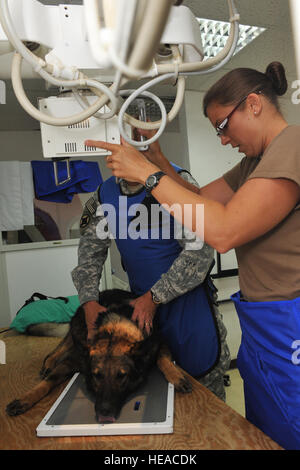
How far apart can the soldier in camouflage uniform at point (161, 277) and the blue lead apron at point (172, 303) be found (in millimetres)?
36

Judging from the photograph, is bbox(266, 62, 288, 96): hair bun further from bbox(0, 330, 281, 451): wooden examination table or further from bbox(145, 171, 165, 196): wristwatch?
bbox(0, 330, 281, 451): wooden examination table

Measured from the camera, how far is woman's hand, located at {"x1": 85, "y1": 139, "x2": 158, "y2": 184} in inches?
33.3

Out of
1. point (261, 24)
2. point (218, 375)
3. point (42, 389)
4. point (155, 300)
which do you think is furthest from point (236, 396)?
point (261, 24)

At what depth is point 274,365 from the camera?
104 cm

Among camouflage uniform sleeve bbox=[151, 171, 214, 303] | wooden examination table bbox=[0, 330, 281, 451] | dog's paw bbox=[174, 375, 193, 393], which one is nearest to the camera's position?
wooden examination table bbox=[0, 330, 281, 451]

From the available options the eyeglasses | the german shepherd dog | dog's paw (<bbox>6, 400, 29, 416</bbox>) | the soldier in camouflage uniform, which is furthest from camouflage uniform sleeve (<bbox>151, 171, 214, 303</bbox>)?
dog's paw (<bbox>6, 400, 29, 416</bbox>)

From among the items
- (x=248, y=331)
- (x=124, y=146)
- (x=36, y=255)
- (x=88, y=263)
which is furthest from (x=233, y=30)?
(x=36, y=255)

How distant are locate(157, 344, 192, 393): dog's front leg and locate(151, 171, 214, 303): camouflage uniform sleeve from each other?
210 mm

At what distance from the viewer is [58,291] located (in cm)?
300

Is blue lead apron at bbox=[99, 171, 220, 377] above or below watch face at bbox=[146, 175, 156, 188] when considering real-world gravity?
below

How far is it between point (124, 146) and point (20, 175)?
2.24 meters

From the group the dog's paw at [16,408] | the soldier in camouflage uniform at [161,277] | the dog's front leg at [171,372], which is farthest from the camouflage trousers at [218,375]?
the dog's paw at [16,408]

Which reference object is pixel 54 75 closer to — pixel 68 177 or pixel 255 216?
pixel 255 216

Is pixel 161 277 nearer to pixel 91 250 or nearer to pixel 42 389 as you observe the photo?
pixel 91 250
